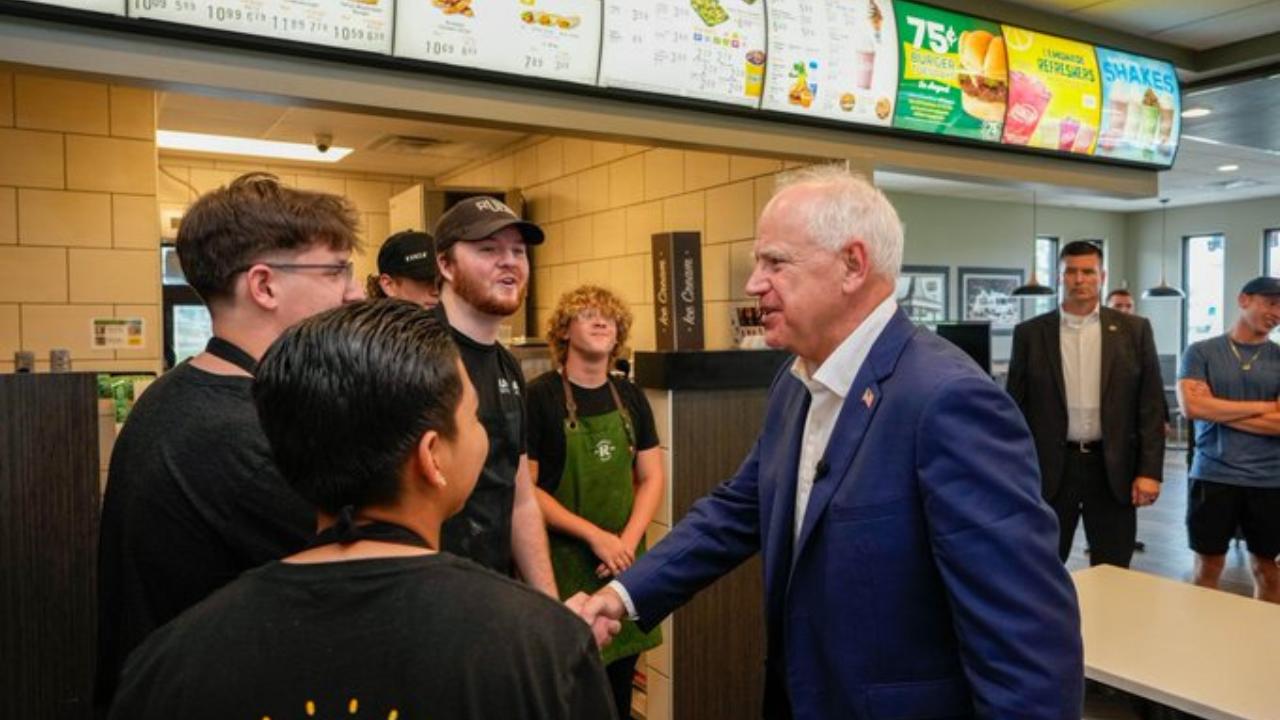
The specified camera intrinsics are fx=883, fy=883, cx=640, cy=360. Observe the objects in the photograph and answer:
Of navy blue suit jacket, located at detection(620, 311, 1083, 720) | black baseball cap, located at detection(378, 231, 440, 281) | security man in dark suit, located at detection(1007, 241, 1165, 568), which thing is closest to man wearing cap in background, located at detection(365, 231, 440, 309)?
black baseball cap, located at detection(378, 231, 440, 281)

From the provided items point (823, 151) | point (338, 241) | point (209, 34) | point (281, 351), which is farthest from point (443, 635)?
point (823, 151)

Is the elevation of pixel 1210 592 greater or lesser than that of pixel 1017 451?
lesser

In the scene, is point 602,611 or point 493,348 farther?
point 493,348

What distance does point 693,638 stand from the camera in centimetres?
298

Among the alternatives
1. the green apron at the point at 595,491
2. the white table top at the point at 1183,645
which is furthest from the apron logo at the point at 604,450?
the white table top at the point at 1183,645

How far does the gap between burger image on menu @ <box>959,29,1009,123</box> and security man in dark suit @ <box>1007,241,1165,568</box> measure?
67cm

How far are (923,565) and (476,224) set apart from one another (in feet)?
3.85

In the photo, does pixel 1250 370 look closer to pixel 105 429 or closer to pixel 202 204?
pixel 202 204

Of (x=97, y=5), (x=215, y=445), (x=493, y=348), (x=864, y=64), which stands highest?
(x=864, y=64)

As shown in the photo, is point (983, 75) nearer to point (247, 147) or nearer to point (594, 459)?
point (594, 459)

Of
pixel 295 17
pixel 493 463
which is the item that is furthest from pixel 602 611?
pixel 295 17

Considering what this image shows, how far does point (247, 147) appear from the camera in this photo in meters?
5.38

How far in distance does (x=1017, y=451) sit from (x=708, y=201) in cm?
243

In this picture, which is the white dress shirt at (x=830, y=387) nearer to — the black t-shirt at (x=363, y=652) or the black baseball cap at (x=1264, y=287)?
the black t-shirt at (x=363, y=652)
